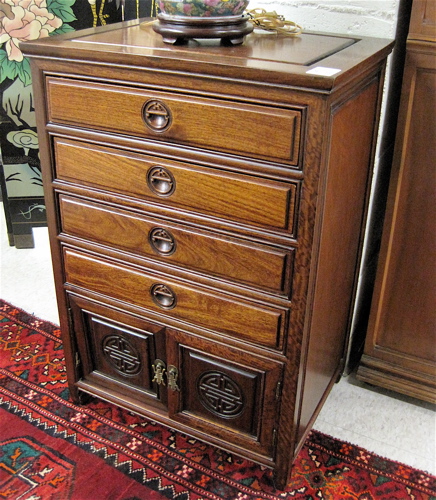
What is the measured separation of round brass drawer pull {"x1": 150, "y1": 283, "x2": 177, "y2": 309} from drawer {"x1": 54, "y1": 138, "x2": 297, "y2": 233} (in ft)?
0.65

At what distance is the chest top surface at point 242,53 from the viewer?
930 millimetres

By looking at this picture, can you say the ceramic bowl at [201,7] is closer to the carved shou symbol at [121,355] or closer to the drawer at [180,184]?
the drawer at [180,184]

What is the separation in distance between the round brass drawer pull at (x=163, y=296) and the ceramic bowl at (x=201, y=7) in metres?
0.55

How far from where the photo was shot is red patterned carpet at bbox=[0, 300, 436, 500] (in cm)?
132

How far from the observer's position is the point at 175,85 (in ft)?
3.35

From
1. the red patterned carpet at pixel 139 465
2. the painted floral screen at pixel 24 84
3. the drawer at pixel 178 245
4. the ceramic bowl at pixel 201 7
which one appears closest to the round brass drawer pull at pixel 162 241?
the drawer at pixel 178 245

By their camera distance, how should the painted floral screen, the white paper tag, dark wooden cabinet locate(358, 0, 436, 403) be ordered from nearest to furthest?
the white paper tag, dark wooden cabinet locate(358, 0, 436, 403), the painted floral screen

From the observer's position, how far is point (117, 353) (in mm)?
1414

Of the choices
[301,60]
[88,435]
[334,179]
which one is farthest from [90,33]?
[88,435]

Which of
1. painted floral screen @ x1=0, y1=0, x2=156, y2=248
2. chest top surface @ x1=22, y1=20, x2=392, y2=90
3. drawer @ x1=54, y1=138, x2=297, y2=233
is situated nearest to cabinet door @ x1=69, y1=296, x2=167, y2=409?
drawer @ x1=54, y1=138, x2=297, y2=233

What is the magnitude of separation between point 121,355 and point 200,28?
78cm

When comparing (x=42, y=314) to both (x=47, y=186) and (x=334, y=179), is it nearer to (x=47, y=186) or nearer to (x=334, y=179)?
(x=47, y=186)

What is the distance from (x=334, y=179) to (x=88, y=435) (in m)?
0.91

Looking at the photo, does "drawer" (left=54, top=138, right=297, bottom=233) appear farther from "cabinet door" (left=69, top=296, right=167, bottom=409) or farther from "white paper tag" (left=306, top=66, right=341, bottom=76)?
"cabinet door" (left=69, top=296, right=167, bottom=409)
